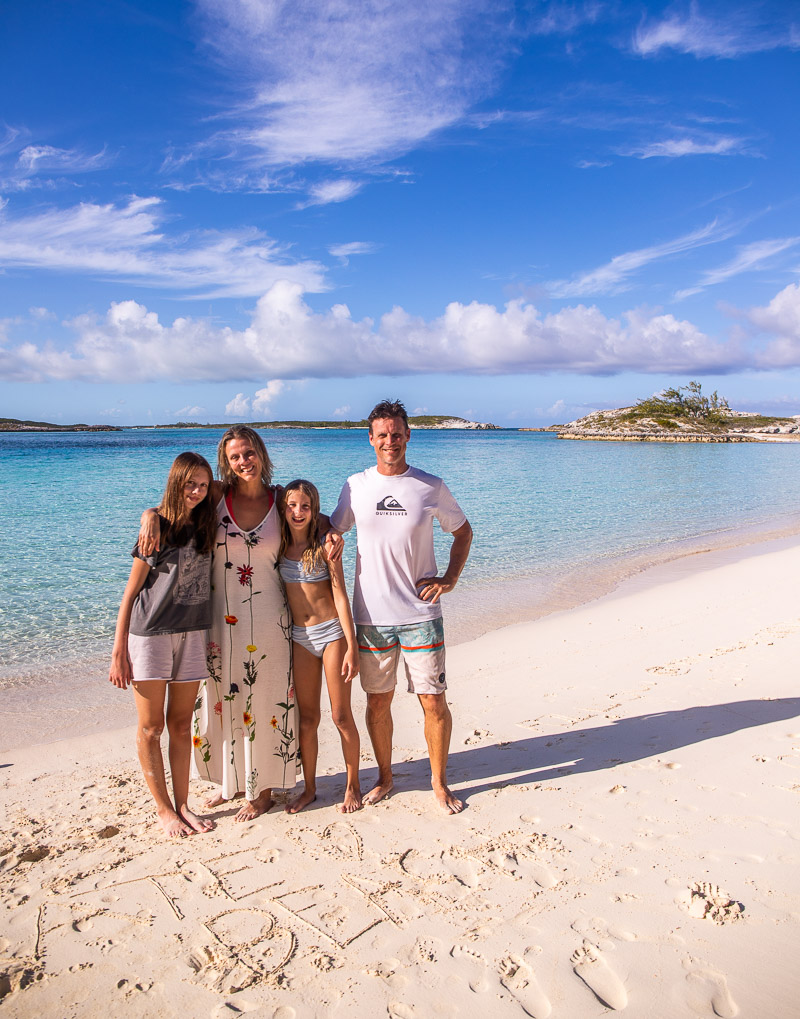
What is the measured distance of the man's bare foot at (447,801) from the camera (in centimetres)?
370

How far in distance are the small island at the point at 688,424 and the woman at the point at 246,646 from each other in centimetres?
8180

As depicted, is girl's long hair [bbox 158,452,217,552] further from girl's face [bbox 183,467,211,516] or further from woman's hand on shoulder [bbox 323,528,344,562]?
woman's hand on shoulder [bbox 323,528,344,562]

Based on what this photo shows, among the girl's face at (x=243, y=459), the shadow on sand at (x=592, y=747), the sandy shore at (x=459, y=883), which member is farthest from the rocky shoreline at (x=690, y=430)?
the girl's face at (x=243, y=459)

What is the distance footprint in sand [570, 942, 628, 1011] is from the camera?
2.35m

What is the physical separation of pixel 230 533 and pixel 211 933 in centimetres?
188

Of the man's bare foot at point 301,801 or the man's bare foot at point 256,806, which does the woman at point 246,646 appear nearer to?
the man's bare foot at point 256,806

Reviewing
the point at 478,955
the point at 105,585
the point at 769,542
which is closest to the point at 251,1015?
the point at 478,955

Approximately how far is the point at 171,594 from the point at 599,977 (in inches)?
101

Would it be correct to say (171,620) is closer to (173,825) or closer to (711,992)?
(173,825)

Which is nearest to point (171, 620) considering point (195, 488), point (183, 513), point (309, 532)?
point (183, 513)

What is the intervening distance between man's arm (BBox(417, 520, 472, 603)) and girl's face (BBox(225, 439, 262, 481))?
1136mm

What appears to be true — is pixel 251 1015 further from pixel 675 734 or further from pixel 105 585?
pixel 105 585

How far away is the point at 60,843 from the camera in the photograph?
3.48m

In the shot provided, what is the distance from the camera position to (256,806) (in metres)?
3.75
